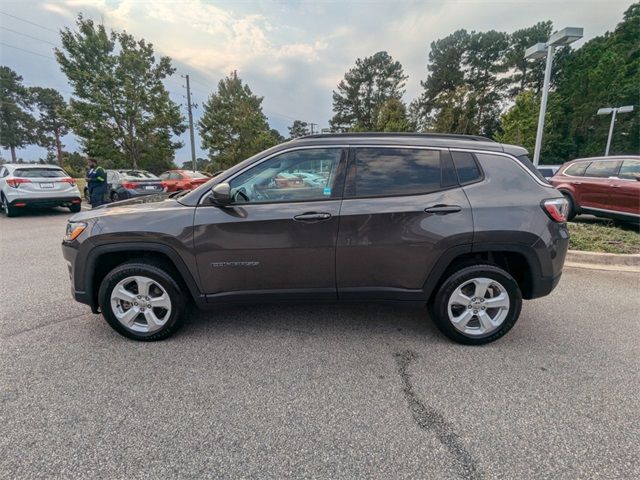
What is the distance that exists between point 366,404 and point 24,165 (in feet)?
39.2

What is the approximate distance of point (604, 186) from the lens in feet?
23.4

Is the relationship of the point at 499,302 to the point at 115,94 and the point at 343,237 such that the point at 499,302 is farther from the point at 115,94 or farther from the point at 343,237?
the point at 115,94

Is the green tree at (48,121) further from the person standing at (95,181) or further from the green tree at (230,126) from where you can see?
the person standing at (95,181)

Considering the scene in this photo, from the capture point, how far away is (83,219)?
289cm

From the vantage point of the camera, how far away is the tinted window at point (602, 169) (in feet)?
23.4

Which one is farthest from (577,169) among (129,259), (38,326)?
(38,326)

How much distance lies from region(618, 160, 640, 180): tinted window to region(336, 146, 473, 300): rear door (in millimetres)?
6711

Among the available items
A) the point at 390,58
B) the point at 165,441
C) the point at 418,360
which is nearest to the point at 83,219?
the point at 165,441

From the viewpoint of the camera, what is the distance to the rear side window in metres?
9.19

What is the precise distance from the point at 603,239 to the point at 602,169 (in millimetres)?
2513

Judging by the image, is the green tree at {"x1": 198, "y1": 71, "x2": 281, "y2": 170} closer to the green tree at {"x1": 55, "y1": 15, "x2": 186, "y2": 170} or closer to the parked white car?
the green tree at {"x1": 55, "y1": 15, "x2": 186, "y2": 170}

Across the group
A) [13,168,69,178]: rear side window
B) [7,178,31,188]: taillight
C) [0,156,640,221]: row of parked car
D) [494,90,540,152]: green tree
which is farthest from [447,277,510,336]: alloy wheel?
[494,90,540,152]: green tree

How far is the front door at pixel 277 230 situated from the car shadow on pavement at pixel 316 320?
15.2 inches

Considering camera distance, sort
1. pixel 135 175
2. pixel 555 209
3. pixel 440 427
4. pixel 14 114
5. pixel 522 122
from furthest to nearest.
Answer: pixel 14 114
pixel 522 122
pixel 135 175
pixel 555 209
pixel 440 427
